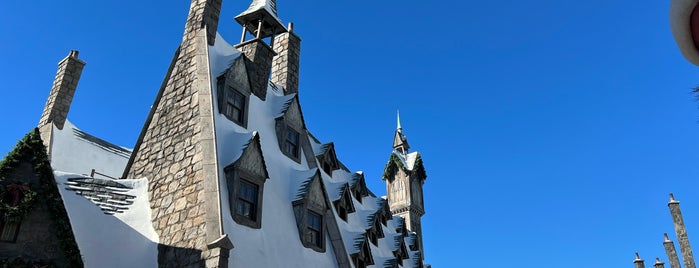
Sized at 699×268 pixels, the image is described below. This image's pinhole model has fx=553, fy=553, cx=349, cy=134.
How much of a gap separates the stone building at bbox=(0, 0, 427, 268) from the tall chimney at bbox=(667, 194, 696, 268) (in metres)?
26.9

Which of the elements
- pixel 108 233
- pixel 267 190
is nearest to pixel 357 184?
pixel 267 190

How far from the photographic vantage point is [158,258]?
12.4m

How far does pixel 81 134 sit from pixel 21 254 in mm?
Result: 8555

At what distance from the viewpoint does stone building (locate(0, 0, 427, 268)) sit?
10320 mm

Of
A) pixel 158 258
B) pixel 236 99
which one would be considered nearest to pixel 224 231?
pixel 158 258

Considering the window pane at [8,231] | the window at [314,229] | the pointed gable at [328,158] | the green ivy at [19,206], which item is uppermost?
the pointed gable at [328,158]

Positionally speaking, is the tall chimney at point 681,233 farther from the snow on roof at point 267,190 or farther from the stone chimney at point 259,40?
the stone chimney at point 259,40

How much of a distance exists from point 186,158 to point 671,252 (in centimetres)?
4023

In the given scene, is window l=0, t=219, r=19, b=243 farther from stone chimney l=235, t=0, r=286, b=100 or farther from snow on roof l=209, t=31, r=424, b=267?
stone chimney l=235, t=0, r=286, b=100

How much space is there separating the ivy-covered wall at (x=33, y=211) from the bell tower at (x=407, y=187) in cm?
2004

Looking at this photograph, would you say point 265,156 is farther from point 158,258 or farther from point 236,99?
point 158,258

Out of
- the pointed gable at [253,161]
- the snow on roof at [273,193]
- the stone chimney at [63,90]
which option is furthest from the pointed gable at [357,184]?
the stone chimney at [63,90]

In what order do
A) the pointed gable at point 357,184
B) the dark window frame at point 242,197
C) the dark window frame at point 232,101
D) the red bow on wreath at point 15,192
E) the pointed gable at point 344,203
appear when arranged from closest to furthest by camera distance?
the red bow on wreath at point 15,192
the dark window frame at point 242,197
the dark window frame at point 232,101
the pointed gable at point 344,203
the pointed gable at point 357,184

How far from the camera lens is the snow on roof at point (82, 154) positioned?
52.7ft
